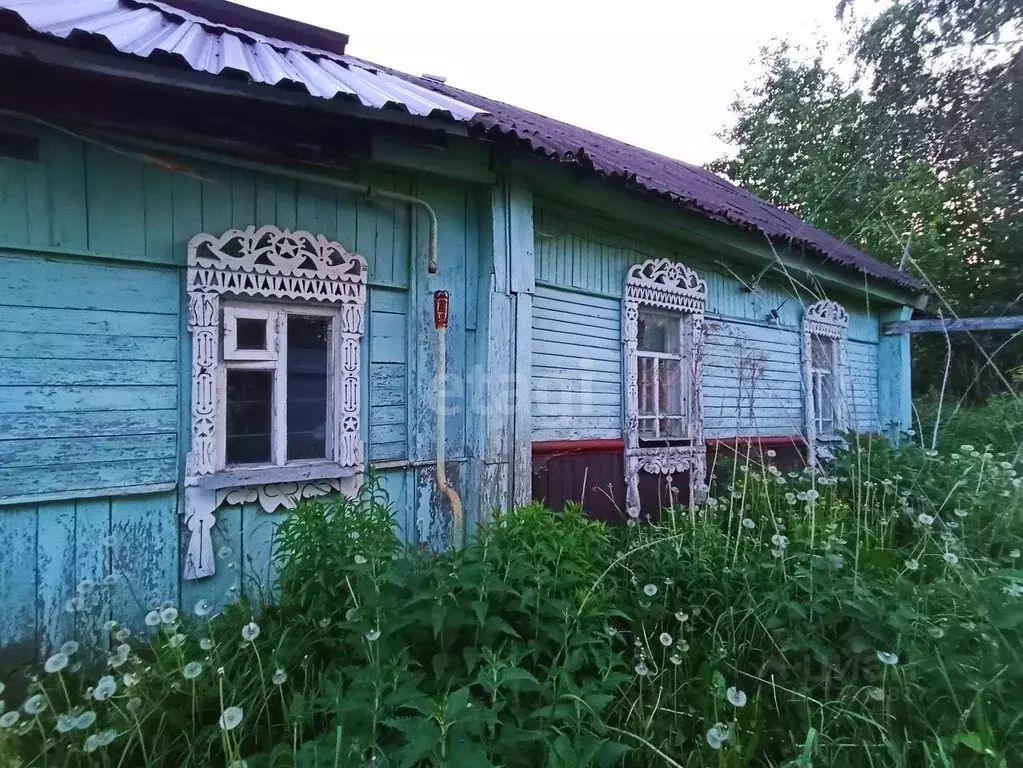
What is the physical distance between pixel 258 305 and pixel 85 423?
3.15ft

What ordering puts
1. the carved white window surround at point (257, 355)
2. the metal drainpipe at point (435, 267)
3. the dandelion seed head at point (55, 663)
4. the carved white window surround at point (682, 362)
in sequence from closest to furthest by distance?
the dandelion seed head at point (55, 663) < the carved white window surround at point (257, 355) < the metal drainpipe at point (435, 267) < the carved white window surround at point (682, 362)

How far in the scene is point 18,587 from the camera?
252cm

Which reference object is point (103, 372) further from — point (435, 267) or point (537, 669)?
point (537, 669)

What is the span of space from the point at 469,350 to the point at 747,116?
1670 centimetres

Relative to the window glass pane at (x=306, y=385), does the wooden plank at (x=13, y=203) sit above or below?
above

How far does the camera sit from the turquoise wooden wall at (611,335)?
431 cm

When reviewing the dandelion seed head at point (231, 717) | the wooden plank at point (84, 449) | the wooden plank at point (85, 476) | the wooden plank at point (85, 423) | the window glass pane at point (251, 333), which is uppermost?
the window glass pane at point (251, 333)

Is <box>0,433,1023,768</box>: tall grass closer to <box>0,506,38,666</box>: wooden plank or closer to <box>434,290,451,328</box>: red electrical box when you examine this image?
<box>0,506,38,666</box>: wooden plank

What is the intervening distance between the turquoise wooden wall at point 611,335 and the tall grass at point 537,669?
5.45 ft

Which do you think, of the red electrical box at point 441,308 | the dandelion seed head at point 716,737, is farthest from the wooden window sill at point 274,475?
the dandelion seed head at point 716,737

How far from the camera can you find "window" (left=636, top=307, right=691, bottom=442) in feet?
17.1

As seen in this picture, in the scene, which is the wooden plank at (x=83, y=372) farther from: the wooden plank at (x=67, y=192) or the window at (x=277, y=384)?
the wooden plank at (x=67, y=192)

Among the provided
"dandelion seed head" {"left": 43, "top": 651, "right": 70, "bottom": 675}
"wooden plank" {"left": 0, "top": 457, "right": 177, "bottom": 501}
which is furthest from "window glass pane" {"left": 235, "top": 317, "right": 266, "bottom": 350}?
"dandelion seed head" {"left": 43, "top": 651, "right": 70, "bottom": 675}

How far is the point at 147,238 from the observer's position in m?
2.84
